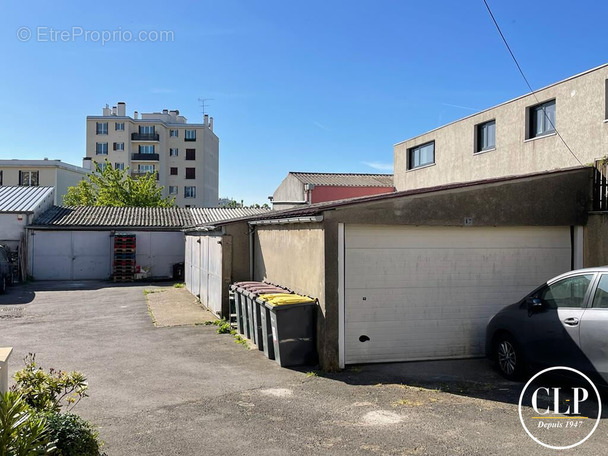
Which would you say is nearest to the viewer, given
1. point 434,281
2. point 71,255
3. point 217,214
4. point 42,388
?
point 42,388

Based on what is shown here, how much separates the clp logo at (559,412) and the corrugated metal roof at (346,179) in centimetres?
2248

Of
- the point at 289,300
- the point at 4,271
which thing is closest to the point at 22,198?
the point at 4,271

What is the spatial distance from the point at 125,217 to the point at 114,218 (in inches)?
24.1

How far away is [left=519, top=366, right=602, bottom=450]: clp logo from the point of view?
18.5 feet

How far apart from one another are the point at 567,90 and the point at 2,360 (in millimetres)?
15637

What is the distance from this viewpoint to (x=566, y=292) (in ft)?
23.6

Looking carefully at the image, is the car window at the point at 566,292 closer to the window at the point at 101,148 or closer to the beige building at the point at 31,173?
the beige building at the point at 31,173

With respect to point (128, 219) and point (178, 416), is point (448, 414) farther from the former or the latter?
point (128, 219)

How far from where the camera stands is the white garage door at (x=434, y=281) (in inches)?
342

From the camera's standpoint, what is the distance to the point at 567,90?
15336 millimetres

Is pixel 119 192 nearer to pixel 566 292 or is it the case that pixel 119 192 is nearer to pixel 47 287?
pixel 47 287

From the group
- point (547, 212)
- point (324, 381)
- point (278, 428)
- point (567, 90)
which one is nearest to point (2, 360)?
point (278, 428)

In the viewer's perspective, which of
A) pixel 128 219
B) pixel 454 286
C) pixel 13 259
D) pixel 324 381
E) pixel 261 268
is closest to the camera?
pixel 324 381

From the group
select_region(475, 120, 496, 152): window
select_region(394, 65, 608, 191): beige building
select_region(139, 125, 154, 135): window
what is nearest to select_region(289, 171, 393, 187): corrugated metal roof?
select_region(394, 65, 608, 191): beige building
